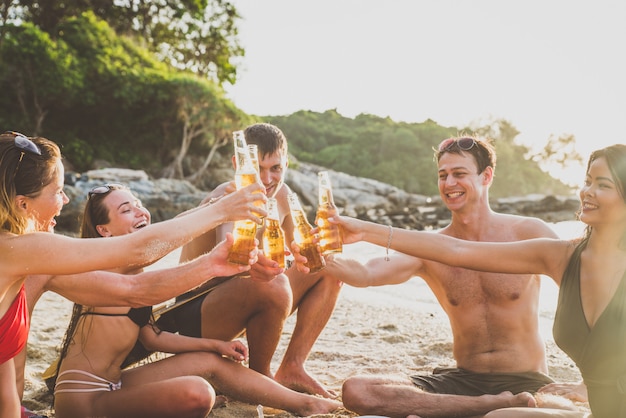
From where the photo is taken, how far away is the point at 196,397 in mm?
3443

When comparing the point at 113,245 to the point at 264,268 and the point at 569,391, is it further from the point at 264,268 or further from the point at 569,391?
the point at 569,391

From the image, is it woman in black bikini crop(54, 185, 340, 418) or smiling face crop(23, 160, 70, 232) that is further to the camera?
woman in black bikini crop(54, 185, 340, 418)

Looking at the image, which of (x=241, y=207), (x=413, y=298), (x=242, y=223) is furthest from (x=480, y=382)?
(x=413, y=298)

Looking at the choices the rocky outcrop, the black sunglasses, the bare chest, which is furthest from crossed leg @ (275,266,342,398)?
the rocky outcrop

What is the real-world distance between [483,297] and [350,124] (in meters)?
61.3

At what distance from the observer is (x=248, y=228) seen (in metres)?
3.23

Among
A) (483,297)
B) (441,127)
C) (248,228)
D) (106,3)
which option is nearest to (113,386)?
(248,228)

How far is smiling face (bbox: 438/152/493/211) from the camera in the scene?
4.53 metres

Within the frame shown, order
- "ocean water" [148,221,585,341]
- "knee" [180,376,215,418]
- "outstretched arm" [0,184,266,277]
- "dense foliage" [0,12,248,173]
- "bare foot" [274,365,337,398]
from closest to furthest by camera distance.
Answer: "outstretched arm" [0,184,266,277]
"knee" [180,376,215,418]
"bare foot" [274,365,337,398]
"ocean water" [148,221,585,341]
"dense foliage" [0,12,248,173]

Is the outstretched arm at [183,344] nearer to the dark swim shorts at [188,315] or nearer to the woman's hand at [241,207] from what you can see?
the dark swim shorts at [188,315]

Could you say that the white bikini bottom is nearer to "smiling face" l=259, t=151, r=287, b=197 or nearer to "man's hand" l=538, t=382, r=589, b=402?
"smiling face" l=259, t=151, r=287, b=197

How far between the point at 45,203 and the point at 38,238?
0.29 meters

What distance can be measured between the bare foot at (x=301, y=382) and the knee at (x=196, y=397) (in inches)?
43.4

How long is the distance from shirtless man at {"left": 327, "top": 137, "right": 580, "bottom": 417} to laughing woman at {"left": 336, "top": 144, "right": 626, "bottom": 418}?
38 centimetres
